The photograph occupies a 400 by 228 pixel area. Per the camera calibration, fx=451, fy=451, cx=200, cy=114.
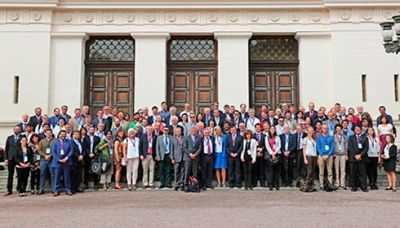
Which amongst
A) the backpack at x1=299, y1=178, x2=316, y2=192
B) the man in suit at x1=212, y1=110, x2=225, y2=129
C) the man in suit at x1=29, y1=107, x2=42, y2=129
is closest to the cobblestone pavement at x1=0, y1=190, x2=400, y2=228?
the backpack at x1=299, y1=178, x2=316, y2=192

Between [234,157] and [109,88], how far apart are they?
7.33m

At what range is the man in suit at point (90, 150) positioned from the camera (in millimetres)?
12609

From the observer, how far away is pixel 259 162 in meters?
12.8

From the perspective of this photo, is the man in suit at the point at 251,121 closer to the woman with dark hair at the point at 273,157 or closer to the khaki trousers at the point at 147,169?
the woman with dark hair at the point at 273,157

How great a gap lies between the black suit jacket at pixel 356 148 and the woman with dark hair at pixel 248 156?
8.67ft

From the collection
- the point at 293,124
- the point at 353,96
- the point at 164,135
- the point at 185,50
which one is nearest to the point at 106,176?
the point at 164,135

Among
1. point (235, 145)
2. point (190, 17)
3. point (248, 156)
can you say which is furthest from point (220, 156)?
point (190, 17)

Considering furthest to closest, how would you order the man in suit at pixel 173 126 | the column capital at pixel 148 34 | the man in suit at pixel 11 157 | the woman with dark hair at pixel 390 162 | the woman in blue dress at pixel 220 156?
the column capital at pixel 148 34, the man in suit at pixel 173 126, the woman in blue dress at pixel 220 156, the woman with dark hair at pixel 390 162, the man in suit at pixel 11 157

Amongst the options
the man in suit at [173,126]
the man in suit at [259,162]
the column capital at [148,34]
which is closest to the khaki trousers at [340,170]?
the man in suit at [259,162]

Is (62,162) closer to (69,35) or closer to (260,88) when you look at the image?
(69,35)

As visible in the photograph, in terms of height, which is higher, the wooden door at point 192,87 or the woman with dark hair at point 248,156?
the wooden door at point 192,87

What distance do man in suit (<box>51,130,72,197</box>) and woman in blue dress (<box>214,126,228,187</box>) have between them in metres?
4.02

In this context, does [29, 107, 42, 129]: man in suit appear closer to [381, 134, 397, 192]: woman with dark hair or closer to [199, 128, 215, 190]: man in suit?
[199, 128, 215, 190]: man in suit

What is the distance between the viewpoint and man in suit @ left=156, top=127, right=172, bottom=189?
12664 mm
